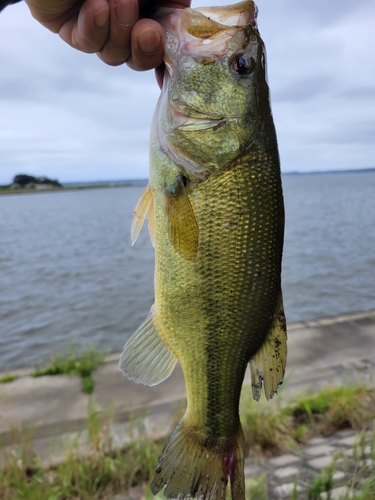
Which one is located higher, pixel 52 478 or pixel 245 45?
pixel 245 45

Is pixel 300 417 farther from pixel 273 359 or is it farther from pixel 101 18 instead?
pixel 101 18

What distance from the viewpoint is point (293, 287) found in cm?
1180

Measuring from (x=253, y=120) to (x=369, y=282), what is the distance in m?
11.7

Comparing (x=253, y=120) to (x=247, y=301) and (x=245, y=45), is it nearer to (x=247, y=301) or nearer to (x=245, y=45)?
(x=245, y=45)

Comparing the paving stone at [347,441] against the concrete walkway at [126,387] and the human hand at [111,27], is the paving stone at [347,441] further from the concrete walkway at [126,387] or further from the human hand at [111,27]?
the human hand at [111,27]

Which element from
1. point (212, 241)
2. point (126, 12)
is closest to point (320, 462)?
point (212, 241)

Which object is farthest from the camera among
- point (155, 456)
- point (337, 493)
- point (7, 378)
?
point (7, 378)

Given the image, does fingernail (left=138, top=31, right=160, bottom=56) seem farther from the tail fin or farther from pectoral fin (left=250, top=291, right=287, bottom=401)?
the tail fin

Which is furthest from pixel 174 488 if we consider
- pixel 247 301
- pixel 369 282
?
pixel 369 282

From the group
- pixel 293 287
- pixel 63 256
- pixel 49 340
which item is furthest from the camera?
pixel 63 256

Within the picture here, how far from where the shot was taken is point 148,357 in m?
1.73

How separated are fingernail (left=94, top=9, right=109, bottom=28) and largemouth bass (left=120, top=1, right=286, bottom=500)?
25 centimetres

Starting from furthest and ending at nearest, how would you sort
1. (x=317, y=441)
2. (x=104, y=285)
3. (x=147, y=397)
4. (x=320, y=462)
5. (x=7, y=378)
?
(x=104, y=285) → (x=7, y=378) → (x=147, y=397) → (x=317, y=441) → (x=320, y=462)

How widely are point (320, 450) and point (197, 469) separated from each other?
8.28 feet
